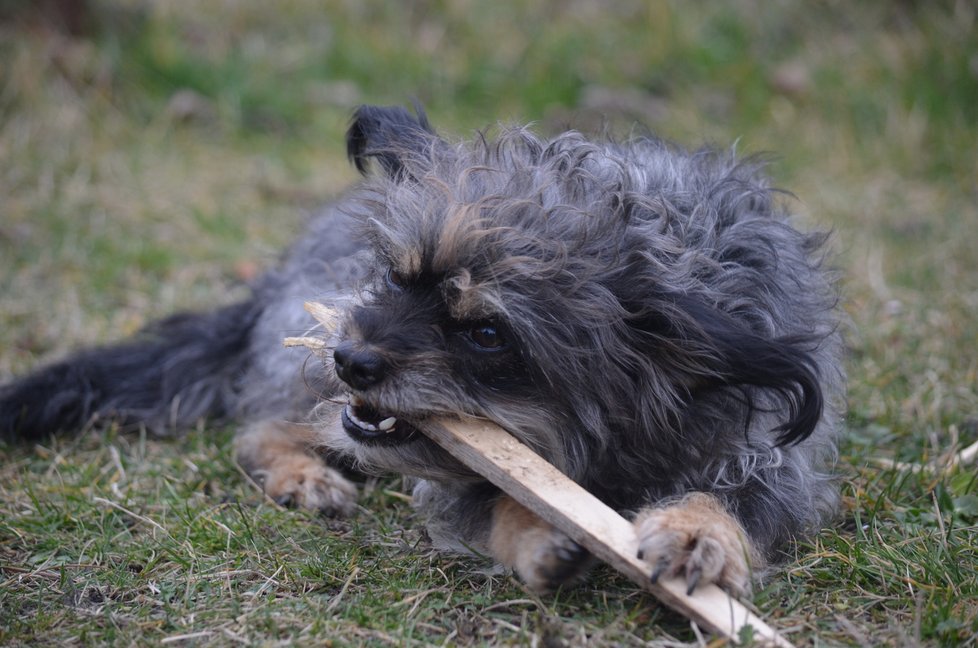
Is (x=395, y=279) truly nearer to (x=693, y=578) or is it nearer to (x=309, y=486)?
(x=309, y=486)

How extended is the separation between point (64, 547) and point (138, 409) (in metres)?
1.41

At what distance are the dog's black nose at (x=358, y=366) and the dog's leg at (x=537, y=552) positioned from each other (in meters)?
0.68

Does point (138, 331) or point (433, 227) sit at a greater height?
point (433, 227)

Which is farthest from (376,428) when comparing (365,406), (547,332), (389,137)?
(389,137)

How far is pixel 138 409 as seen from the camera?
5.05 metres

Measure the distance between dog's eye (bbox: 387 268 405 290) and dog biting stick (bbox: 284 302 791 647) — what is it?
0.52m

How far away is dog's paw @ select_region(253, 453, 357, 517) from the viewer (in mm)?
4191

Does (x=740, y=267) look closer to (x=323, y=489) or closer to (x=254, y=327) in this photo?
(x=323, y=489)

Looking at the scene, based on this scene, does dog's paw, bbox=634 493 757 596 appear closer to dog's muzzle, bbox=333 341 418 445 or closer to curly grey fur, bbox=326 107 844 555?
curly grey fur, bbox=326 107 844 555

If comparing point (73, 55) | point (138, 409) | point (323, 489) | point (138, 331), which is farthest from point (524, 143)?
point (73, 55)

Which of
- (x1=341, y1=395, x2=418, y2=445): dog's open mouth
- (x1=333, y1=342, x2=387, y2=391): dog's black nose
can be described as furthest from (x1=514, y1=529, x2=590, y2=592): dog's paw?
(x1=333, y1=342, x2=387, y2=391): dog's black nose

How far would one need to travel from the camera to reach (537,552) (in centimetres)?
310

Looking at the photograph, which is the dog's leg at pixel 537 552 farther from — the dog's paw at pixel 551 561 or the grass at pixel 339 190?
the grass at pixel 339 190

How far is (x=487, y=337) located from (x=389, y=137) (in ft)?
3.99
